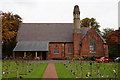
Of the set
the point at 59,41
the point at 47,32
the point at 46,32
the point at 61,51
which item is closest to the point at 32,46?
the point at 46,32

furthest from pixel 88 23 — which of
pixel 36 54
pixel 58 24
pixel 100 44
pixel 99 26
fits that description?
pixel 36 54

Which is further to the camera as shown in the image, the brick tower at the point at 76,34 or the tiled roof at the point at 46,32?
the tiled roof at the point at 46,32

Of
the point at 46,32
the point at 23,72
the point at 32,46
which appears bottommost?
the point at 23,72

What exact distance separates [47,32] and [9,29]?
32.6 feet

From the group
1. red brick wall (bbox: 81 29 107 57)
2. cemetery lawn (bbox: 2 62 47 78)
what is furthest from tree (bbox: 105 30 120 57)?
cemetery lawn (bbox: 2 62 47 78)

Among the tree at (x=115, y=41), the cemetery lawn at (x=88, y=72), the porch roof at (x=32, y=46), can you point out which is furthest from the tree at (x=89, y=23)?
the cemetery lawn at (x=88, y=72)

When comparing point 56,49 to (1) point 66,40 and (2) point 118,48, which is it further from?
(2) point 118,48

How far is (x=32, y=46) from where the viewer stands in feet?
175

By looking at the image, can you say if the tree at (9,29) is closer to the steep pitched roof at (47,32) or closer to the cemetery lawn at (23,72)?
Answer: the steep pitched roof at (47,32)

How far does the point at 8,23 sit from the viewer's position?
168 feet

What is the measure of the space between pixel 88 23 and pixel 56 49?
26033 millimetres

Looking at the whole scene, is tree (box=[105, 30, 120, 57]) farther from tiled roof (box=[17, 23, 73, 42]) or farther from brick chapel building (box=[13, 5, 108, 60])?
tiled roof (box=[17, 23, 73, 42])

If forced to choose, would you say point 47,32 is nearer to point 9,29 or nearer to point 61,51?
point 61,51

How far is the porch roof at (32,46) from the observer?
5205 centimetres
